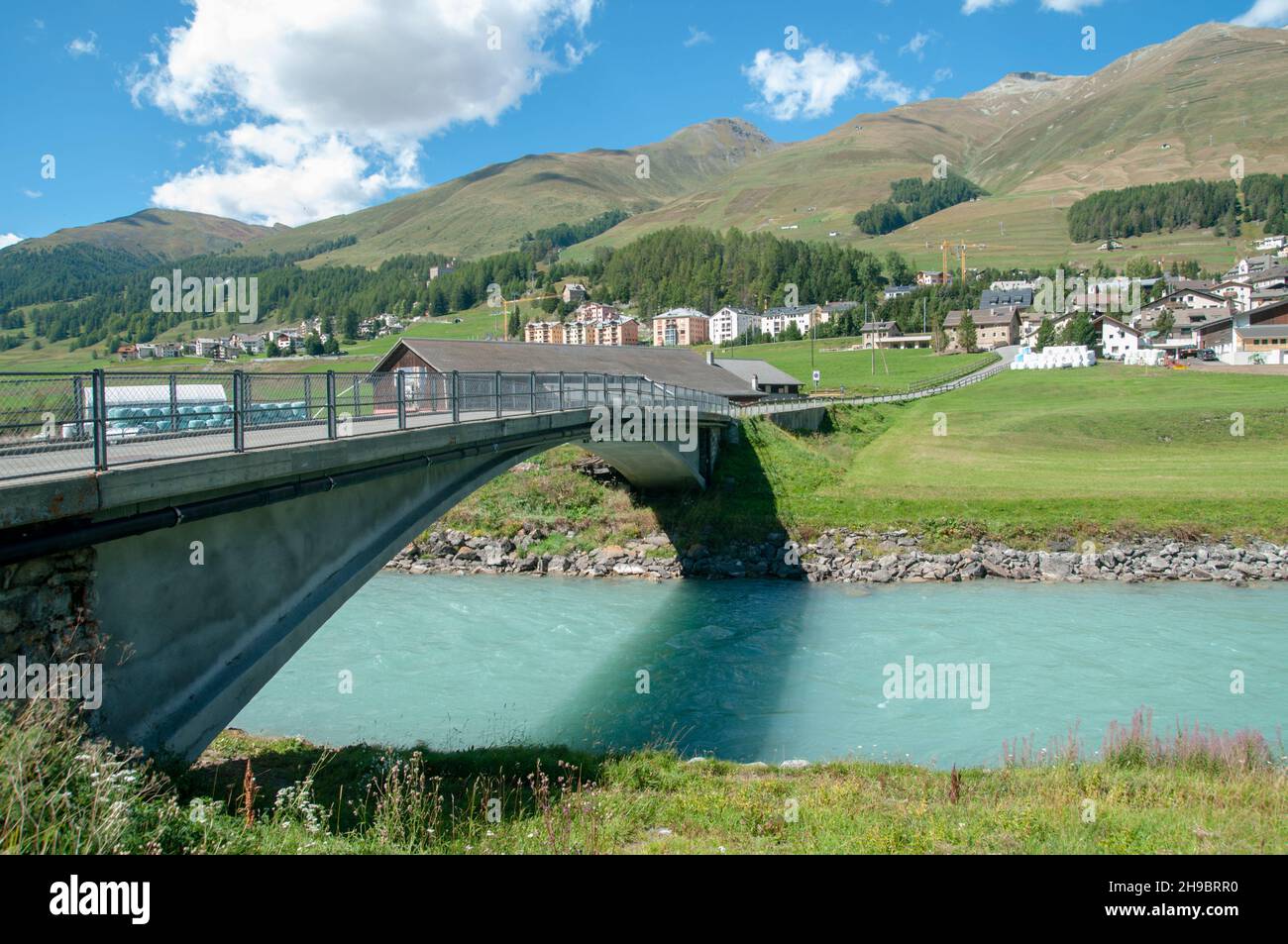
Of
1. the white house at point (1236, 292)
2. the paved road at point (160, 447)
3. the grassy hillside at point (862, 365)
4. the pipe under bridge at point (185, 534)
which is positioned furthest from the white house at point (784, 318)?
the pipe under bridge at point (185, 534)

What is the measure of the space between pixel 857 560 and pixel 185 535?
23048mm

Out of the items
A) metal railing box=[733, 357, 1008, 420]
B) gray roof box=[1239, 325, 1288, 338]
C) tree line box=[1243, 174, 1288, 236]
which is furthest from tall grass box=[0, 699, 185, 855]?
tree line box=[1243, 174, 1288, 236]

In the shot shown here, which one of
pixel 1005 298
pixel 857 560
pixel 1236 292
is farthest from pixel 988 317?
pixel 857 560

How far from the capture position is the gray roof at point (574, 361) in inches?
1406

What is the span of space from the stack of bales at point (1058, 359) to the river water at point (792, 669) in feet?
209

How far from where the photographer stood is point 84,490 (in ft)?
21.2

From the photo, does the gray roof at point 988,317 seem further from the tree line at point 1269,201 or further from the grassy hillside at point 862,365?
the tree line at point 1269,201

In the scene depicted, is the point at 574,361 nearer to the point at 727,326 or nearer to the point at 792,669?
the point at 792,669

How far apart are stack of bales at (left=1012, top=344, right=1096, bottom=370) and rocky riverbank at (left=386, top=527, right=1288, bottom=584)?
59.0 meters

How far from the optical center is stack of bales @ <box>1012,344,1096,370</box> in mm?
80812

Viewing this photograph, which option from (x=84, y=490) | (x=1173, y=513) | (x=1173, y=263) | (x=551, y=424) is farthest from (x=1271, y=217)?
(x=84, y=490)

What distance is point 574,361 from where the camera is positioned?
141 ft
